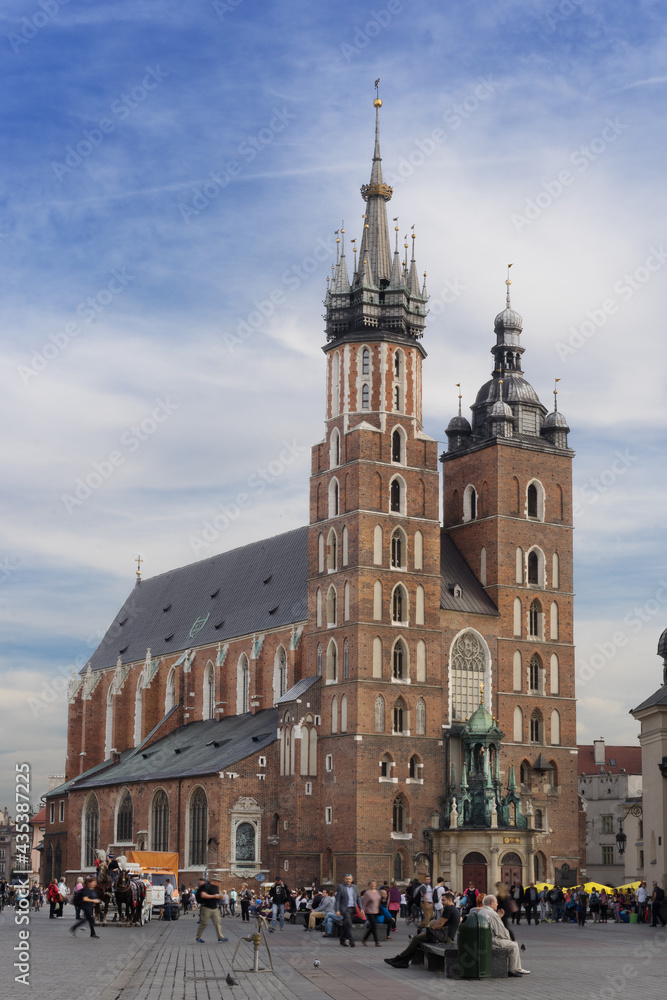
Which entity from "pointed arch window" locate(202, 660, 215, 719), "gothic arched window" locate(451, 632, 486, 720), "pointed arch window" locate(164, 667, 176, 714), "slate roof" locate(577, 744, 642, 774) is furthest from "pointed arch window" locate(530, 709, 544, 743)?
"slate roof" locate(577, 744, 642, 774)

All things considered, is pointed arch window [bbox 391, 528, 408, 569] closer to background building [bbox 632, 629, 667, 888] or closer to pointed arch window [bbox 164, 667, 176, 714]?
background building [bbox 632, 629, 667, 888]

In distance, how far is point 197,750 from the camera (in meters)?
71.3

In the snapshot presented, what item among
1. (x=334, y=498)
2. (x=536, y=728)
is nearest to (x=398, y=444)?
(x=334, y=498)

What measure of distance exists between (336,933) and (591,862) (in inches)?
2577

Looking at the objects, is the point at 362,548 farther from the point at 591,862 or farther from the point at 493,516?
the point at 591,862

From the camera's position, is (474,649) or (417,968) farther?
(474,649)

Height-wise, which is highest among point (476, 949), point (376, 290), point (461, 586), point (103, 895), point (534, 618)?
point (376, 290)

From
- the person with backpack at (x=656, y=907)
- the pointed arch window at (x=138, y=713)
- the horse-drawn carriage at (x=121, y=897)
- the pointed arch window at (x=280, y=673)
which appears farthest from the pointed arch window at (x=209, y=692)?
the person with backpack at (x=656, y=907)

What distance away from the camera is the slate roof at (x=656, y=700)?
54.2m

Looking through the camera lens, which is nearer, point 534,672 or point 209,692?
point 534,672

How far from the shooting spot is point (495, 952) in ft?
74.4

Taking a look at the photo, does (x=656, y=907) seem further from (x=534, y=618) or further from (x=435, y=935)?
(x=534, y=618)

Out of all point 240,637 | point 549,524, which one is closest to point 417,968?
point 549,524

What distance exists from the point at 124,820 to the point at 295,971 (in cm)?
5243
